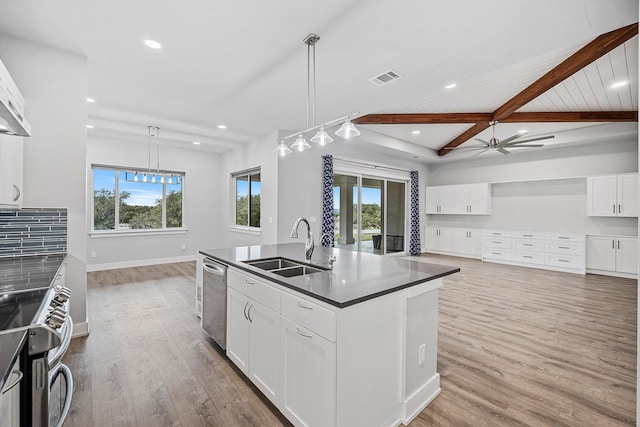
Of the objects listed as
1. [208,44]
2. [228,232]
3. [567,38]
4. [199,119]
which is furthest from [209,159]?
[567,38]

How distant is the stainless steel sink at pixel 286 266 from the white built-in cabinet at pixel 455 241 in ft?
22.3

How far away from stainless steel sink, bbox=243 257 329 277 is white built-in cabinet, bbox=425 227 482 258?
679cm

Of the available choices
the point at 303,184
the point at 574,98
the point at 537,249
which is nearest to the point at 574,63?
the point at 574,98

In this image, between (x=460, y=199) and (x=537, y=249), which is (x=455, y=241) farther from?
(x=537, y=249)

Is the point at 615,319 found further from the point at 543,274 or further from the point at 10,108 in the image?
the point at 10,108

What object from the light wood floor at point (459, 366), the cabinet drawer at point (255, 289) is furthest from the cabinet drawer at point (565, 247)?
the cabinet drawer at point (255, 289)

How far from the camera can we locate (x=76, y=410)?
192 cm

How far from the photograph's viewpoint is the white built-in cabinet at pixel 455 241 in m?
7.76

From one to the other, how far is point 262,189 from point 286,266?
338cm

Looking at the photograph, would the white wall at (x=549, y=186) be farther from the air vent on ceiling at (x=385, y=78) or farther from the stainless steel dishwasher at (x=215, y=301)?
the stainless steel dishwasher at (x=215, y=301)

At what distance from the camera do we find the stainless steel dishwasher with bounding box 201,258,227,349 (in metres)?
2.54

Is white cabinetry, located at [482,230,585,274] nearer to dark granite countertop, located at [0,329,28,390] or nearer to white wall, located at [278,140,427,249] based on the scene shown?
white wall, located at [278,140,427,249]

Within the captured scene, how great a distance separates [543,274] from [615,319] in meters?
2.60

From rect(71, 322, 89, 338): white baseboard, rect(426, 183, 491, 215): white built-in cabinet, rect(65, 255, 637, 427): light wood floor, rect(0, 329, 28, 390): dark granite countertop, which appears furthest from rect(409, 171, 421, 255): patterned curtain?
rect(0, 329, 28, 390): dark granite countertop
